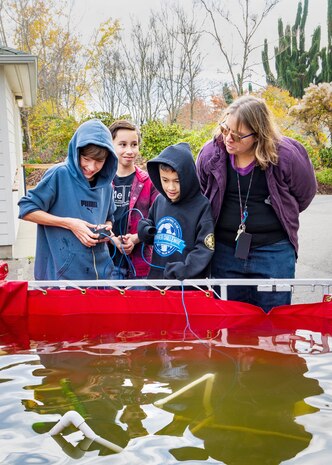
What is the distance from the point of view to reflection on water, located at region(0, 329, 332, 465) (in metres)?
1.92

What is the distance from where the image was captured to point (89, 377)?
255 cm

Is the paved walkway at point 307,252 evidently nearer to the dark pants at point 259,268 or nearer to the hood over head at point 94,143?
the dark pants at point 259,268

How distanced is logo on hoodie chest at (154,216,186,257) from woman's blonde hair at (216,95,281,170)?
61 centimetres

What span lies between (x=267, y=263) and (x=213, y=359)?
0.76 metres

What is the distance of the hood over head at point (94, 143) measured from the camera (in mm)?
3317

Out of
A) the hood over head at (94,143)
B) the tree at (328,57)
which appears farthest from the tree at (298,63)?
the hood over head at (94,143)

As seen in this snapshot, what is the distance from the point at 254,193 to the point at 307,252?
5742 mm

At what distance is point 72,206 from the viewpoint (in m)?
3.43

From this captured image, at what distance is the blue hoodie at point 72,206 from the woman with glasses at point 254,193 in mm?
630

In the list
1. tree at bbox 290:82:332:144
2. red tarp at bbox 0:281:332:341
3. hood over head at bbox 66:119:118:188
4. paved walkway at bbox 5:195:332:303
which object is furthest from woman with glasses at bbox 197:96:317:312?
tree at bbox 290:82:332:144

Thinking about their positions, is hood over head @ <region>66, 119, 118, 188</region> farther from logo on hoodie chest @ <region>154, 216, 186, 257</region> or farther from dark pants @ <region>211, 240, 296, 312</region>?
dark pants @ <region>211, 240, 296, 312</region>

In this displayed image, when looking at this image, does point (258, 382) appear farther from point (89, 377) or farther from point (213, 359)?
point (89, 377)

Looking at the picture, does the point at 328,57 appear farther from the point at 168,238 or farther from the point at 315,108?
the point at 168,238

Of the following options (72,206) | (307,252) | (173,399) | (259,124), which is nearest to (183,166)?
(259,124)
